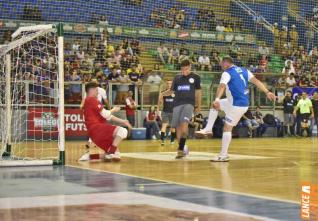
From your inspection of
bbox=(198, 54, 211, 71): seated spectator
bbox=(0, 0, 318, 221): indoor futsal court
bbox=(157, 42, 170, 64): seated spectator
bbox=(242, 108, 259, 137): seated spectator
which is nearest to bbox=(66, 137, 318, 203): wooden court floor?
bbox=(0, 0, 318, 221): indoor futsal court

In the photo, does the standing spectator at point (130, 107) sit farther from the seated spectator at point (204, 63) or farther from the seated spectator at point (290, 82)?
the seated spectator at point (290, 82)

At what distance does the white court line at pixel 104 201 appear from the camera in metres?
5.73

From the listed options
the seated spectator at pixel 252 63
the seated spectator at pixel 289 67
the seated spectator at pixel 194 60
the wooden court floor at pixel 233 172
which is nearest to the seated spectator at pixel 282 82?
the seated spectator at pixel 289 67

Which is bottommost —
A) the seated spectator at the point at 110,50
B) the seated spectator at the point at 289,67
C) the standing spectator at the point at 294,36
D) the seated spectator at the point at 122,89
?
the seated spectator at the point at 122,89

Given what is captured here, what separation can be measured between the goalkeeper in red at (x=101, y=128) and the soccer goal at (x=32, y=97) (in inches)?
25.2

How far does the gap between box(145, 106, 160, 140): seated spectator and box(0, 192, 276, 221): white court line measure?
1754 cm

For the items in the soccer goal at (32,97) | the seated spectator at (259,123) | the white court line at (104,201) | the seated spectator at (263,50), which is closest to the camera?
the white court line at (104,201)

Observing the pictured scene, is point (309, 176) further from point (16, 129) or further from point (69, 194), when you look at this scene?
point (16, 129)

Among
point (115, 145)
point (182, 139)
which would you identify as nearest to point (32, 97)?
point (115, 145)

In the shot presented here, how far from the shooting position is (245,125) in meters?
26.2

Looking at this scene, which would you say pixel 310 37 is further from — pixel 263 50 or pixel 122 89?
pixel 122 89

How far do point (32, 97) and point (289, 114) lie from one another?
13480 millimetres

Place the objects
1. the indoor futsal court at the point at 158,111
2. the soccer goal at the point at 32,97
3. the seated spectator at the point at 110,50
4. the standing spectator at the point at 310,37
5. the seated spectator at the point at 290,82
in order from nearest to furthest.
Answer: the indoor futsal court at the point at 158,111 < the soccer goal at the point at 32,97 < the seated spectator at the point at 110,50 < the seated spectator at the point at 290,82 < the standing spectator at the point at 310,37

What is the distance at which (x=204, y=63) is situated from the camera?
27.4 metres
